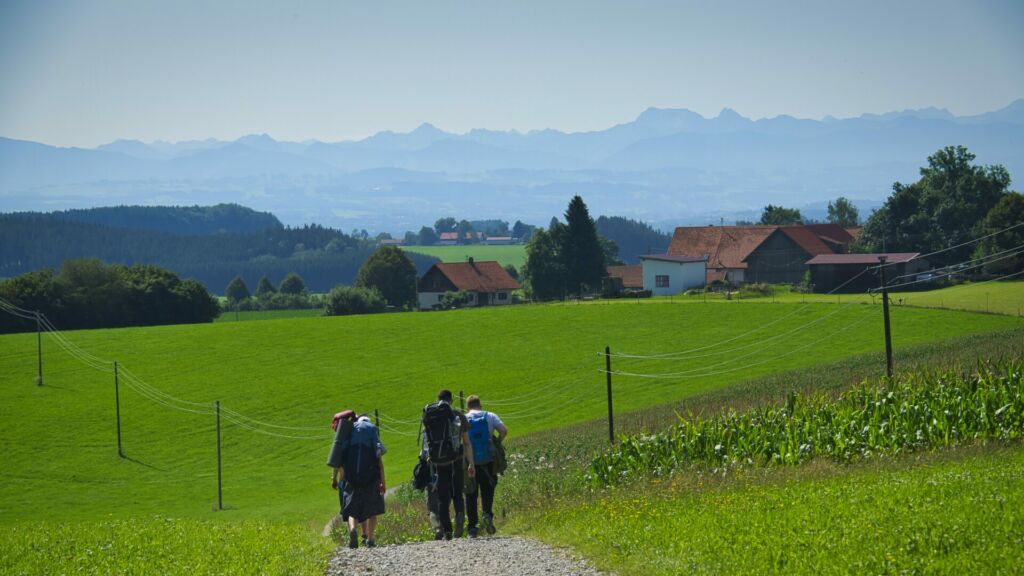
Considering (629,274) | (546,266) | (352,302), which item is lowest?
(352,302)

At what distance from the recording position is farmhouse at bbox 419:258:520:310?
4951 inches

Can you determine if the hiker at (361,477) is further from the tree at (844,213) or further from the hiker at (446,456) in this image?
the tree at (844,213)

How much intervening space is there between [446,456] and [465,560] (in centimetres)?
392

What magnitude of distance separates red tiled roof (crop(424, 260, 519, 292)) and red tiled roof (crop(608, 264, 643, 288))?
14.4 meters

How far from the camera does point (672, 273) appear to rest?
371 ft

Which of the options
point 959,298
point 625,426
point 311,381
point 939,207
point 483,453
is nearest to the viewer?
point 483,453

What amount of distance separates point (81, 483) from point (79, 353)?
93.0 feet

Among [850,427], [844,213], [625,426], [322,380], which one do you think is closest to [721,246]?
[322,380]

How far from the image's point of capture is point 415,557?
539 inches

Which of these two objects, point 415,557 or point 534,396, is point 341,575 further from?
point 534,396

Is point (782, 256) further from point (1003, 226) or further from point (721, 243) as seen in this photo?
point (1003, 226)

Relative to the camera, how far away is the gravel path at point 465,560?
12.3 meters

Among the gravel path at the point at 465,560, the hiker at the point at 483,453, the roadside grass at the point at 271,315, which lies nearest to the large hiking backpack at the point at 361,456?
the gravel path at the point at 465,560

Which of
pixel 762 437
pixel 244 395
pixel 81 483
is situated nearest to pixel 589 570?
pixel 762 437
